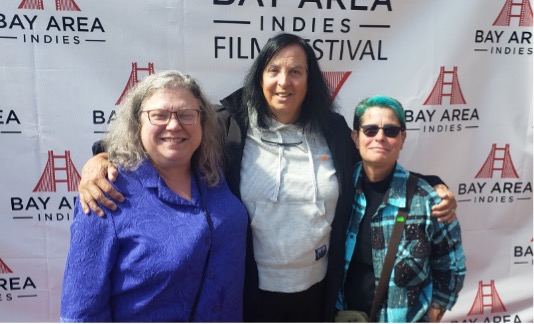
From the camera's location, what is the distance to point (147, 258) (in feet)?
4.15

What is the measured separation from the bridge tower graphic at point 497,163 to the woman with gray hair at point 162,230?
1.65 meters

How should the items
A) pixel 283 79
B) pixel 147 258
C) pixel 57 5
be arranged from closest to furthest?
pixel 147 258 < pixel 283 79 < pixel 57 5

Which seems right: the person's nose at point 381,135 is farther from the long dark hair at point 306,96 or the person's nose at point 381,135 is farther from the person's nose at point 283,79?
the person's nose at point 283,79

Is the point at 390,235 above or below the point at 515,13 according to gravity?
below

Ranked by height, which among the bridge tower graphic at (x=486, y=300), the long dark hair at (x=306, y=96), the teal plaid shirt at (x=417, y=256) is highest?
the long dark hair at (x=306, y=96)

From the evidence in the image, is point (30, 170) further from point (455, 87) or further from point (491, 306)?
point (491, 306)

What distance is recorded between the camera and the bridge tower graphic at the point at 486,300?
8.38ft

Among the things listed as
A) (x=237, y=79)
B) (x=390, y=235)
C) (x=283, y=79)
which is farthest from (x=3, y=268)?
(x=390, y=235)

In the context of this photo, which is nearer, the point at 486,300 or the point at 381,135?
the point at 381,135

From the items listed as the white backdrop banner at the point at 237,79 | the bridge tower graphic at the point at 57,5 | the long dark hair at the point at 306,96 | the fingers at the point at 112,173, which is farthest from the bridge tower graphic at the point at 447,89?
the bridge tower graphic at the point at 57,5

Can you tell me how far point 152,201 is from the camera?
133cm

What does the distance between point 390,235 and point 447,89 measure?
1179mm

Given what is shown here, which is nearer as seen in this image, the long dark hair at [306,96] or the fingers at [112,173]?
the fingers at [112,173]

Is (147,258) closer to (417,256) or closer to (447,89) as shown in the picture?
(417,256)
